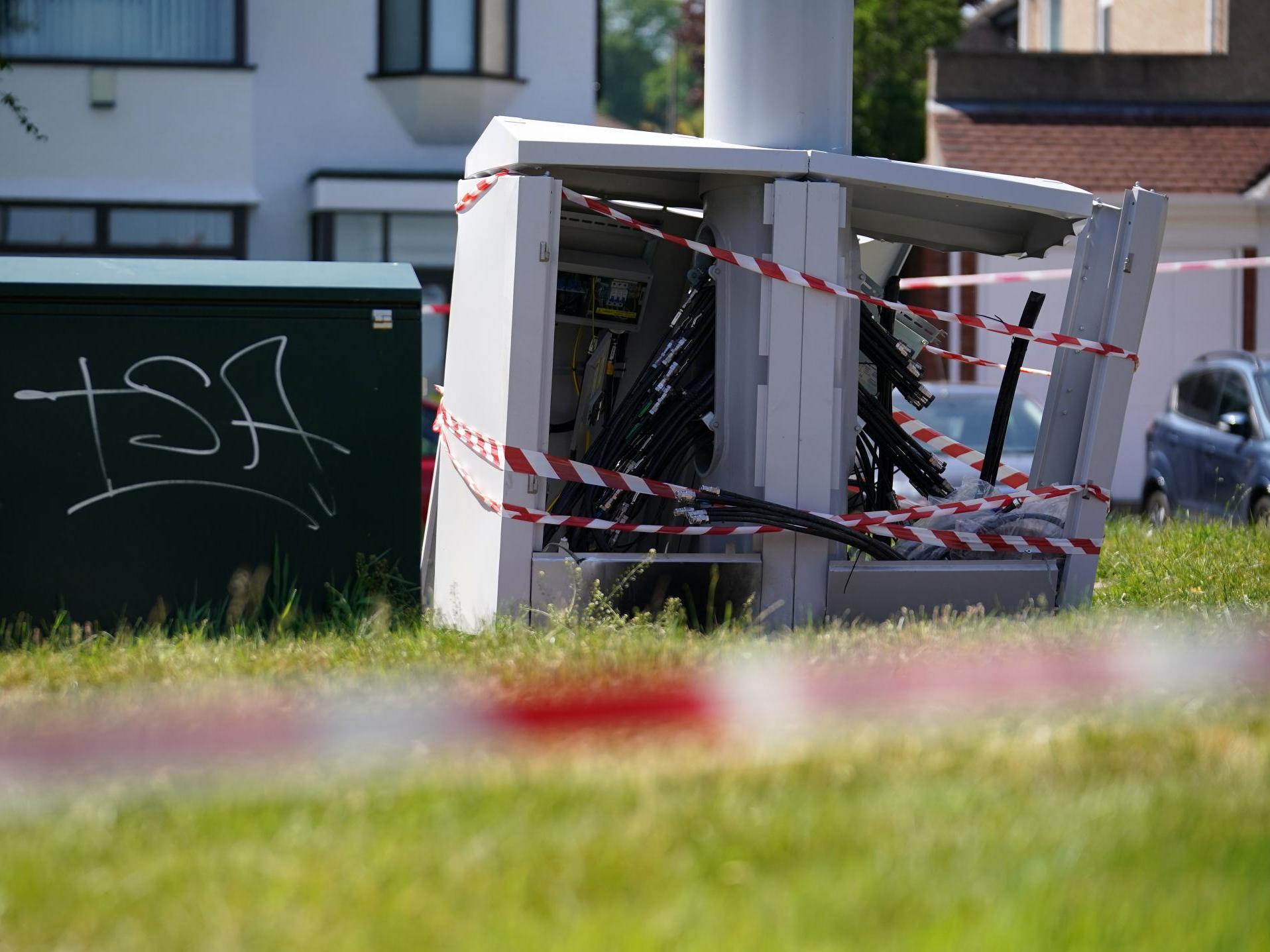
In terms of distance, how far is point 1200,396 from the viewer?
1482 centimetres

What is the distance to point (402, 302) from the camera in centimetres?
740

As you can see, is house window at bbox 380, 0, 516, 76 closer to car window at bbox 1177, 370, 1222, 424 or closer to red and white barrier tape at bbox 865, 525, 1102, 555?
car window at bbox 1177, 370, 1222, 424

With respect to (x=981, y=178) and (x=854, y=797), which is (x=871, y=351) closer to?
(x=981, y=178)

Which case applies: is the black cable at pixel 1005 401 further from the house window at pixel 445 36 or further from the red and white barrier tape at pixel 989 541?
the house window at pixel 445 36

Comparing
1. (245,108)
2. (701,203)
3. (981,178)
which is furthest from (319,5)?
(981,178)

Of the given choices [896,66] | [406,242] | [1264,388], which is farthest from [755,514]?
[896,66]

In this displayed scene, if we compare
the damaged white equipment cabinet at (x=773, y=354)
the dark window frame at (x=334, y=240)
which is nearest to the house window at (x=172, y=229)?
the dark window frame at (x=334, y=240)

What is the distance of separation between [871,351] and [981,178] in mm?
971

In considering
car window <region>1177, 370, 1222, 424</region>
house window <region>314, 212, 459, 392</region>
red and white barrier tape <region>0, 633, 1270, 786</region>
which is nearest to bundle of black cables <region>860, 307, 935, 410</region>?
red and white barrier tape <region>0, 633, 1270, 786</region>

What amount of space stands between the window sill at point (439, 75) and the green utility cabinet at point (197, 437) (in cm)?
1424

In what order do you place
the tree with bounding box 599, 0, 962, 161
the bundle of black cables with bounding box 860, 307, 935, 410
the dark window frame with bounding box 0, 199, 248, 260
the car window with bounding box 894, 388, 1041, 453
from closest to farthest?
the bundle of black cables with bounding box 860, 307, 935, 410 < the car window with bounding box 894, 388, 1041, 453 < the dark window frame with bounding box 0, 199, 248, 260 < the tree with bounding box 599, 0, 962, 161

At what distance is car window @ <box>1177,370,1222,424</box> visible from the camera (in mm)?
14469

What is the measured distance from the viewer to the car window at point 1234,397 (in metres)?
13.8

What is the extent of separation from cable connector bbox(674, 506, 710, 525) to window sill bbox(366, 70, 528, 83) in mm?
15363
